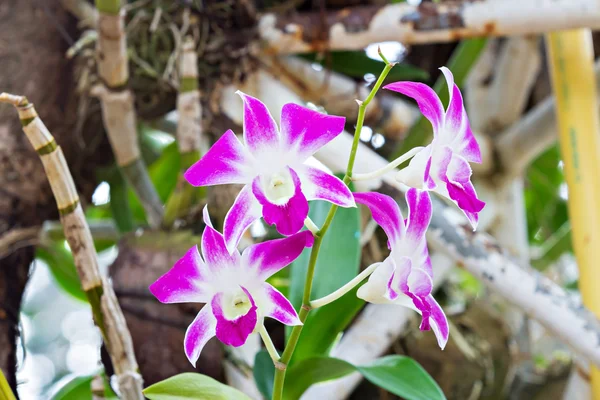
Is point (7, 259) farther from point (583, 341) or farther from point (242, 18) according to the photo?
point (583, 341)

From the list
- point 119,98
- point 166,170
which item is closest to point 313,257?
point 119,98

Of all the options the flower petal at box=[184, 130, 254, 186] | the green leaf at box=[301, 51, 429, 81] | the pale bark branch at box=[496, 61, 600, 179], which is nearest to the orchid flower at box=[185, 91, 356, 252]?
the flower petal at box=[184, 130, 254, 186]

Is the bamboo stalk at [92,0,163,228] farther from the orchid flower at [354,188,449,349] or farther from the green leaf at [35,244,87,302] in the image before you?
the orchid flower at [354,188,449,349]

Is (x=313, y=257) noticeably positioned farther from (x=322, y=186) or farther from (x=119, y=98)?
(x=119, y=98)

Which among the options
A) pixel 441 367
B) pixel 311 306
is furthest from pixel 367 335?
pixel 311 306

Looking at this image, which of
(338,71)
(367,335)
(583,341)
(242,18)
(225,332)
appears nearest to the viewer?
(225,332)
